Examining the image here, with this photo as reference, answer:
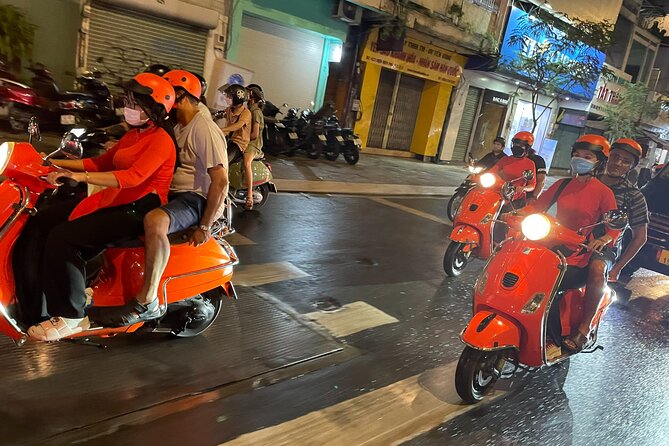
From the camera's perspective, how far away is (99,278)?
3.23m

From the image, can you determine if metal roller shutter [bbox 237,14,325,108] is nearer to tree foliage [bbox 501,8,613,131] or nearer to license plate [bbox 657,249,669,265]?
tree foliage [bbox 501,8,613,131]

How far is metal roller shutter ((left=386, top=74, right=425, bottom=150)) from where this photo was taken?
19.5 metres

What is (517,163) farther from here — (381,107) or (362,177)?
(381,107)

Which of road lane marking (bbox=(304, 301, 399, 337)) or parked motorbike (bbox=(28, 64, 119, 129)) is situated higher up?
parked motorbike (bbox=(28, 64, 119, 129))

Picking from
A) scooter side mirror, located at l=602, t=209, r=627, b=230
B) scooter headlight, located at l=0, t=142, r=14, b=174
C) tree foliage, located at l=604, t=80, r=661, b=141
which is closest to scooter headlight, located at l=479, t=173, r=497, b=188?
scooter side mirror, located at l=602, t=209, r=627, b=230

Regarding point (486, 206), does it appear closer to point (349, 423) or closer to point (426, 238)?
point (426, 238)

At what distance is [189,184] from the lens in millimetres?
3402

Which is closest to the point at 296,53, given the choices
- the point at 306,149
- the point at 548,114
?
the point at 306,149

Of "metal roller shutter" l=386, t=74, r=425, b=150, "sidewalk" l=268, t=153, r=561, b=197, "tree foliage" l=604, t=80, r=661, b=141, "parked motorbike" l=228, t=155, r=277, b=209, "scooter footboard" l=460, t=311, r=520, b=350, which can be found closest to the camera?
"scooter footboard" l=460, t=311, r=520, b=350

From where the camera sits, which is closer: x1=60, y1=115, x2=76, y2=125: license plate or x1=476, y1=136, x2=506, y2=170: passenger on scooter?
x1=476, y1=136, x2=506, y2=170: passenger on scooter

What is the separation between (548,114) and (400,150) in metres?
11.8

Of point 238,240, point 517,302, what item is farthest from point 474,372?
point 238,240

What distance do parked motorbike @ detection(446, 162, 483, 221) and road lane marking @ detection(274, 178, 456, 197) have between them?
1988 mm

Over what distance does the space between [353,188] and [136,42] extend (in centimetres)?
589
